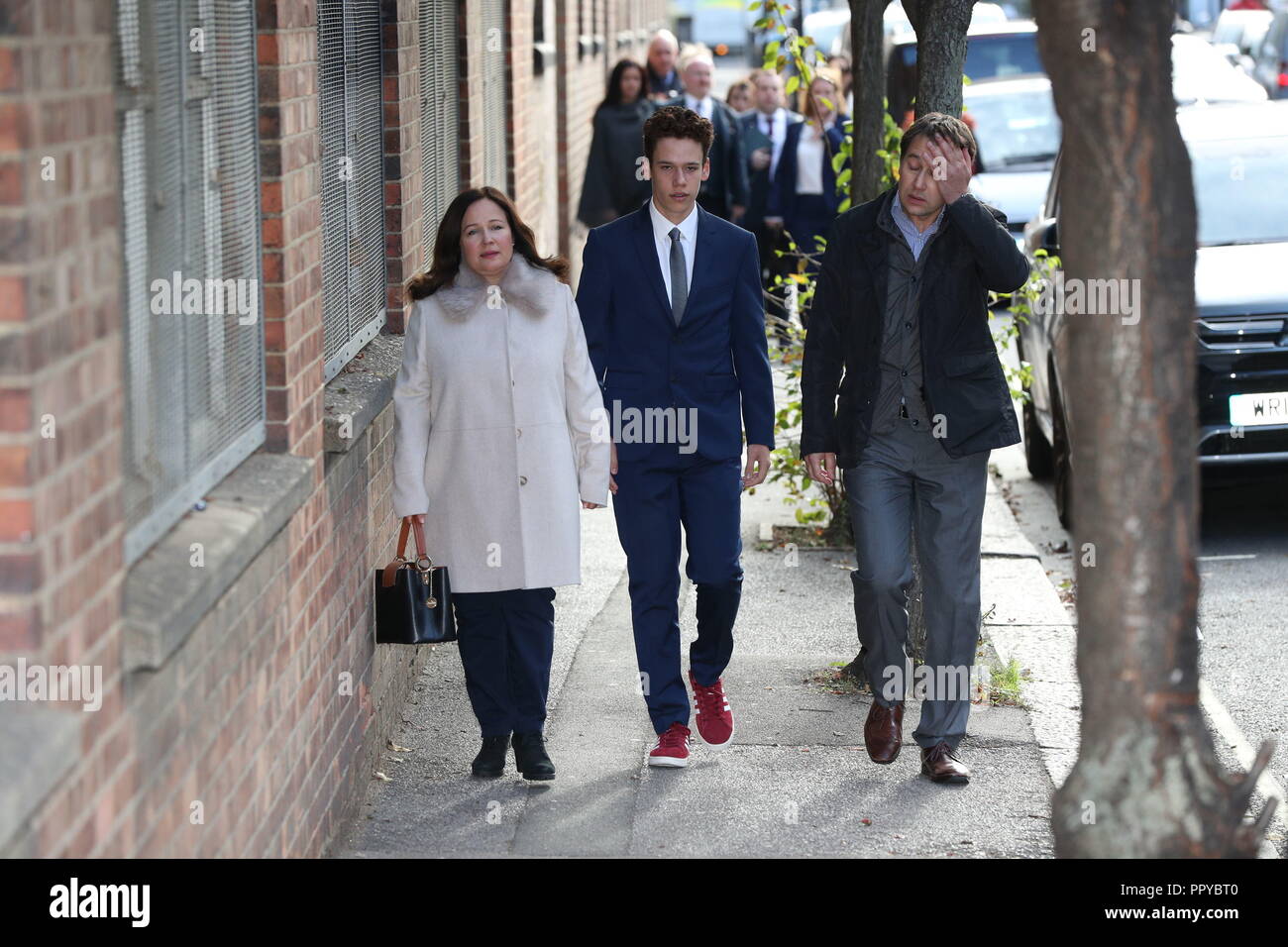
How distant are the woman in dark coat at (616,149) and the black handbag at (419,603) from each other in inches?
328

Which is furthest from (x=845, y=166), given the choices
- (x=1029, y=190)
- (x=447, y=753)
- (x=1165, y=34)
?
(x=1029, y=190)

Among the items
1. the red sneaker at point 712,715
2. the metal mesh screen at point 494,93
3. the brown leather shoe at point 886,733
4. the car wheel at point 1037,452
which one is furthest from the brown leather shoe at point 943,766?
the car wheel at point 1037,452

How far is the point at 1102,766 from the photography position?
346 centimetres

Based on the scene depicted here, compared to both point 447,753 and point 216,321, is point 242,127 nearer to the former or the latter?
point 216,321

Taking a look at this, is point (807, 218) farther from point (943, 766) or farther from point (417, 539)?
point (417, 539)

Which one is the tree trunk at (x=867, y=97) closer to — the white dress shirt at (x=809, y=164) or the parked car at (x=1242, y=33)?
the white dress shirt at (x=809, y=164)

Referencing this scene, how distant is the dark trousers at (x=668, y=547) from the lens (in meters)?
5.84

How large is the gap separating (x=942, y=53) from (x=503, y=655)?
8.63 feet

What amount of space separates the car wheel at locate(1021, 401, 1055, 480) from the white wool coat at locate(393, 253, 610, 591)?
5.76m

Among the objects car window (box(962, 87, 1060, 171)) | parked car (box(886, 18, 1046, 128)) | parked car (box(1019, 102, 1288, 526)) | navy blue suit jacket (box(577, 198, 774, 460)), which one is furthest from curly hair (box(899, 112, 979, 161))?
parked car (box(886, 18, 1046, 128))

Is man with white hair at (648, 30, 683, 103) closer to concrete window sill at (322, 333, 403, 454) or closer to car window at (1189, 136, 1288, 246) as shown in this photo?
car window at (1189, 136, 1288, 246)

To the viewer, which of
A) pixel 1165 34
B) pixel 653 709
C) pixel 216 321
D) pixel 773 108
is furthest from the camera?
pixel 773 108

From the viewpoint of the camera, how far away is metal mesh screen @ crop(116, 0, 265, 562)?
3.67m

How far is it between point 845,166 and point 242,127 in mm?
4989
